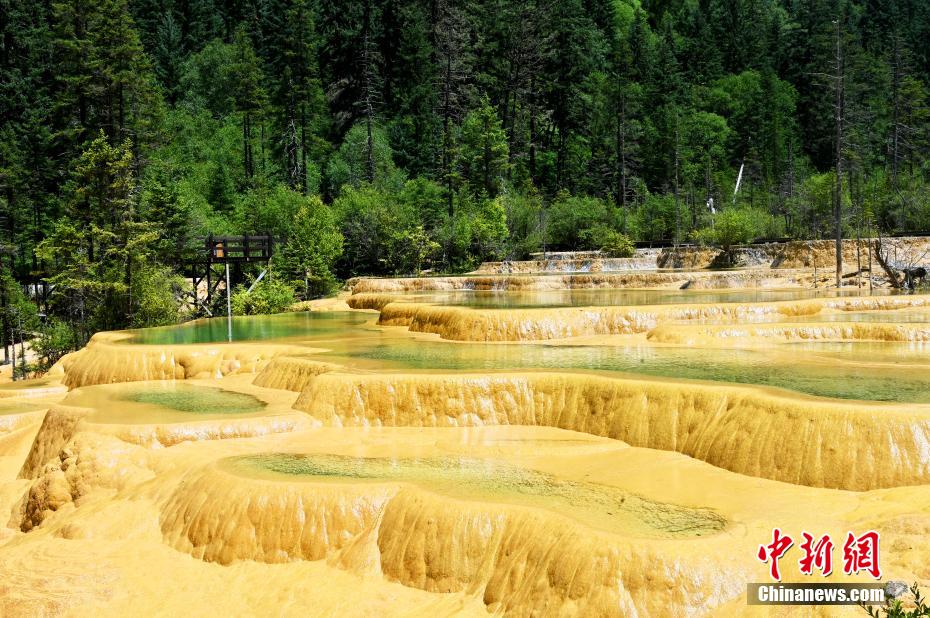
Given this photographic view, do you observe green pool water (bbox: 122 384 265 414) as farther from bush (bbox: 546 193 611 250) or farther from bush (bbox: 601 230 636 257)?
bush (bbox: 546 193 611 250)

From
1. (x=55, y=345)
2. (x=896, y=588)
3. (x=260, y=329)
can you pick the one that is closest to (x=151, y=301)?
(x=55, y=345)

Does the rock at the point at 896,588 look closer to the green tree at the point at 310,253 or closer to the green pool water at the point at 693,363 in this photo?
the green pool water at the point at 693,363

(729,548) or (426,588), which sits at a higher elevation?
(729,548)

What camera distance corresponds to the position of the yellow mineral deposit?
863 centimetres

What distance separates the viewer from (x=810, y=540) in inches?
321

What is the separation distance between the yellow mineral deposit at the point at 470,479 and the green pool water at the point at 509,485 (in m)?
0.05

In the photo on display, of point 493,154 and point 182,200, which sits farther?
point 493,154

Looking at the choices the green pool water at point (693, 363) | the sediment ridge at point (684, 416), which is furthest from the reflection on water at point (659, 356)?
the sediment ridge at point (684, 416)

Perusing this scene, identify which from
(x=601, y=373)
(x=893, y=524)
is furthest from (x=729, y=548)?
(x=601, y=373)

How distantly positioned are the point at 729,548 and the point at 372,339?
604 inches

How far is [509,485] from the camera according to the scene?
10.6 meters

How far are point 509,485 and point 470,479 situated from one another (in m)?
0.61

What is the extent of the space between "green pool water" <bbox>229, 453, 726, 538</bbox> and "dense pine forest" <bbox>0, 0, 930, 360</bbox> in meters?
21.6

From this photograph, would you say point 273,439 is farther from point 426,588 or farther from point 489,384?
point 426,588
